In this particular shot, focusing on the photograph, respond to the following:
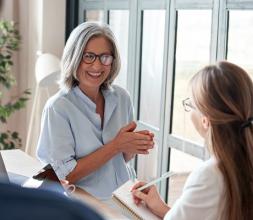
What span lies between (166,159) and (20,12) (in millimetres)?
2278

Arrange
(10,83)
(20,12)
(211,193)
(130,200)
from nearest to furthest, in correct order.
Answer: (211,193) → (130,200) → (10,83) → (20,12)

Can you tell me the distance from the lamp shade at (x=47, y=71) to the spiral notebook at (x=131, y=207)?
6.93 ft

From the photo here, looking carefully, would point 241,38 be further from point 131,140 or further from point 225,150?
point 225,150

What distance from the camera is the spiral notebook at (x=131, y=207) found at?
138cm

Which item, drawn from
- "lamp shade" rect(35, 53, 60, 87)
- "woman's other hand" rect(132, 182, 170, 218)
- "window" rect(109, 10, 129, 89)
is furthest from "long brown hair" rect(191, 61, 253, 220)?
"lamp shade" rect(35, 53, 60, 87)

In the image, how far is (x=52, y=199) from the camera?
20 cm

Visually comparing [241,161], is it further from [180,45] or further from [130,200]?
[180,45]

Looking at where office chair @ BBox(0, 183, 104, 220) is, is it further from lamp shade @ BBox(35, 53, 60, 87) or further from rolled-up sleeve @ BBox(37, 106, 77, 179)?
lamp shade @ BBox(35, 53, 60, 87)

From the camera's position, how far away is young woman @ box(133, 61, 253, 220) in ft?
3.49

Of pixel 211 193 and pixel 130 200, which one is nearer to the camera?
pixel 211 193

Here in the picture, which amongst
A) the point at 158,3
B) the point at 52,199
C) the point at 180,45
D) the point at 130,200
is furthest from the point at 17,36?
the point at 52,199

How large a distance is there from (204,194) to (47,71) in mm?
2574

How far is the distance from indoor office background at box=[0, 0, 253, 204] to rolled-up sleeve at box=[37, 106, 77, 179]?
71 centimetres

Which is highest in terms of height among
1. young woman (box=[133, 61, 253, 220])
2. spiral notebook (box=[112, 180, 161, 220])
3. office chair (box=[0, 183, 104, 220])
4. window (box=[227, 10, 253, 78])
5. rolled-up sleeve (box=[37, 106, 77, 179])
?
window (box=[227, 10, 253, 78])
